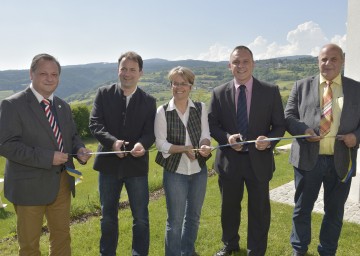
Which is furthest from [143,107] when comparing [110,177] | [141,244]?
[141,244]

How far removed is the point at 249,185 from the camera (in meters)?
4.39

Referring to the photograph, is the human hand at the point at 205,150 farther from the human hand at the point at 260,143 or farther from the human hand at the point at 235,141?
the human hand at the point at 260,143

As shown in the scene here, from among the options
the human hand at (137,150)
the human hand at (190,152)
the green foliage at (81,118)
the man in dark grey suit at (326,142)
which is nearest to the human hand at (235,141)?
the human hand at (190,152)

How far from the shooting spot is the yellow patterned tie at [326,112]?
4.33 metres

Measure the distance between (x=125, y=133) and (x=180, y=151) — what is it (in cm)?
76

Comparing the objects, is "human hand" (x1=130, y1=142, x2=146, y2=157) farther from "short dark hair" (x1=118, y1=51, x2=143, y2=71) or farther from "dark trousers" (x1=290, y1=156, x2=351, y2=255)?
"dark trousers" (x1=290, y1=156, x2=351, y2=255)

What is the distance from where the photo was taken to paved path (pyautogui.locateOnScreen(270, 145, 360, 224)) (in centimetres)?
688

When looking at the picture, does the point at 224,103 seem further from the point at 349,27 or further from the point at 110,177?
the point at 349,27

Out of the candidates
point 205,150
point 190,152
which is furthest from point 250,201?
point 190,152

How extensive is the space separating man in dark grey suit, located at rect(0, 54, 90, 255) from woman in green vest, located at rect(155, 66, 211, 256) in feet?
4.01

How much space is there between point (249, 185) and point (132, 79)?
2069 mm

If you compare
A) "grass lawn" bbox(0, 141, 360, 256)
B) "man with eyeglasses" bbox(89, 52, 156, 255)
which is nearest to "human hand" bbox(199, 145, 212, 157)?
"man with eyeglasses" bbox(89, 52, 156, 255)

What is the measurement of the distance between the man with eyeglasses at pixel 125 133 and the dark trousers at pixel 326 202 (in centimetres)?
216

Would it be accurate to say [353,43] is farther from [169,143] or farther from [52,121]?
[52,121]
